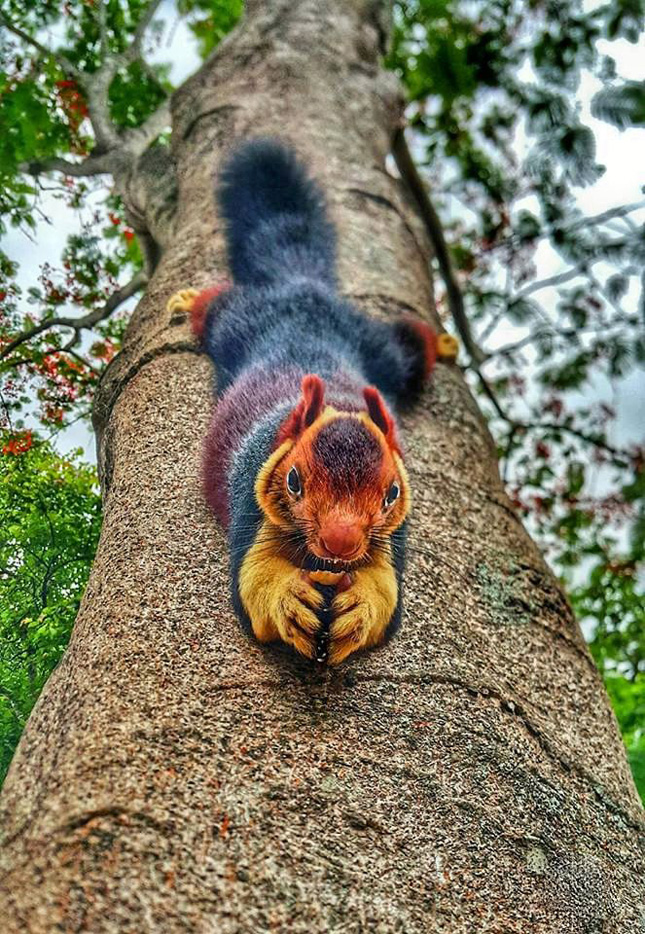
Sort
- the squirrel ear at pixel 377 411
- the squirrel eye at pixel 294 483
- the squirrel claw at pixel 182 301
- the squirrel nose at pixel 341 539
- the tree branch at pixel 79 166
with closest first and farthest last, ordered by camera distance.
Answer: the squirrel nose at pixel 341 539, the squirrel eye at pixel 294 483, the squirrel ear at pixel 377 411, the squirrel claw at pixel 182 301, the tree branch at pixel 79 166

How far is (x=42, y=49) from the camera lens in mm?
3348

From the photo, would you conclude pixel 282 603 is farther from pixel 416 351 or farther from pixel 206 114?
pixel 206 114

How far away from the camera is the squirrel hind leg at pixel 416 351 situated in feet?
6.73

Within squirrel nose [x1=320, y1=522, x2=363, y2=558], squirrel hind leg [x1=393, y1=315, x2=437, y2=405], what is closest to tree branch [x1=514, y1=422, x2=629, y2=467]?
squirrel hind leg [x1=393, y1=315, x2=437, y2=405]

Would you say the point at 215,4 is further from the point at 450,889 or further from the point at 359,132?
the point at 450,889

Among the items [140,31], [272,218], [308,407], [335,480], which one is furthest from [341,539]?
[140,31]

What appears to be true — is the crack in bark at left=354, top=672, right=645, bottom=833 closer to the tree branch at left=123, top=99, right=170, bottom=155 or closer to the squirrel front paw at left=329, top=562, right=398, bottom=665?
the squirrel front paw at left=329, top=562, right=398, bottom=665

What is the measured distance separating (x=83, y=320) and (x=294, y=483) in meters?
1.46

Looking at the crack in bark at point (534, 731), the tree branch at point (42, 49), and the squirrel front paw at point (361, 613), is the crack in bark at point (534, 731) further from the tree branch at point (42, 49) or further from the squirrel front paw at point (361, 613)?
the tree branch at point (42, 49)

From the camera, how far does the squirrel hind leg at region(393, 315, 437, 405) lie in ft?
6.73

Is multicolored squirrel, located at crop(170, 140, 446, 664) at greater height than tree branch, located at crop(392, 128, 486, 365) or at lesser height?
lesser

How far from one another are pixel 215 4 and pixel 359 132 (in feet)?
9.10

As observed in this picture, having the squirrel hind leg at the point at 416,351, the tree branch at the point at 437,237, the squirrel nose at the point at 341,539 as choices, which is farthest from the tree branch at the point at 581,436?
the squirrel nose at the point at 341,539

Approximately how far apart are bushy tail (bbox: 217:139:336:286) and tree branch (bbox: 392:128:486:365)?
4.93 feet
